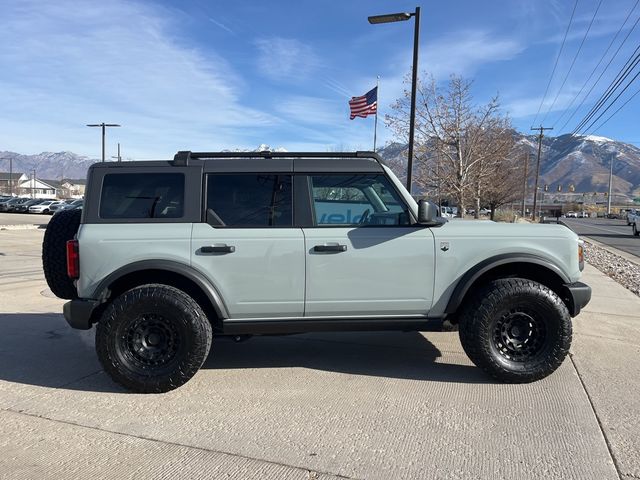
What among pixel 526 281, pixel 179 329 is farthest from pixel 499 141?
pixel 179 329

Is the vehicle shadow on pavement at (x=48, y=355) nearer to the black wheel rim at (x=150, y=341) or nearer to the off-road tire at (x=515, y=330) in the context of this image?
the black wheel rim at (x=150, y=341)

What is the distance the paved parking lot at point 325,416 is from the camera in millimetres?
2975

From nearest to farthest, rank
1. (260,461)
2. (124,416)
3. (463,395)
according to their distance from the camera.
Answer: (260,461) → (124,416) → (463,395)

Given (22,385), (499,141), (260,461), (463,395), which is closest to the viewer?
(260,461)

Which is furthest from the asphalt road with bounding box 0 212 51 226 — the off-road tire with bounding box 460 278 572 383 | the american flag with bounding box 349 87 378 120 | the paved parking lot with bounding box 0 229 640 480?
the off-road tire with bounding box 460 278 572 383

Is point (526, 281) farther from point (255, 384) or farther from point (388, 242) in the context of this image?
point (255, 384)

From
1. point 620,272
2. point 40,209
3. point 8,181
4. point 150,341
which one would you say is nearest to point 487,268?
point 150,341

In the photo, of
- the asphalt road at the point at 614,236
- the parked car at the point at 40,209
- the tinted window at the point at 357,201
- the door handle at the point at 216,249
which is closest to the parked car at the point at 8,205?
the parked car at the point at 40,209

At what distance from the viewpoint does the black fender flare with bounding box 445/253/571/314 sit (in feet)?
13.8

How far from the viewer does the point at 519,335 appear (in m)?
4.32

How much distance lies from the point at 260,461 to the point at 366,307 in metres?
1.61

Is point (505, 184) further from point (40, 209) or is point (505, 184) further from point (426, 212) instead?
point (40, 209)

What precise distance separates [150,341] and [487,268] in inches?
111

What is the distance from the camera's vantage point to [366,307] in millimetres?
4234
